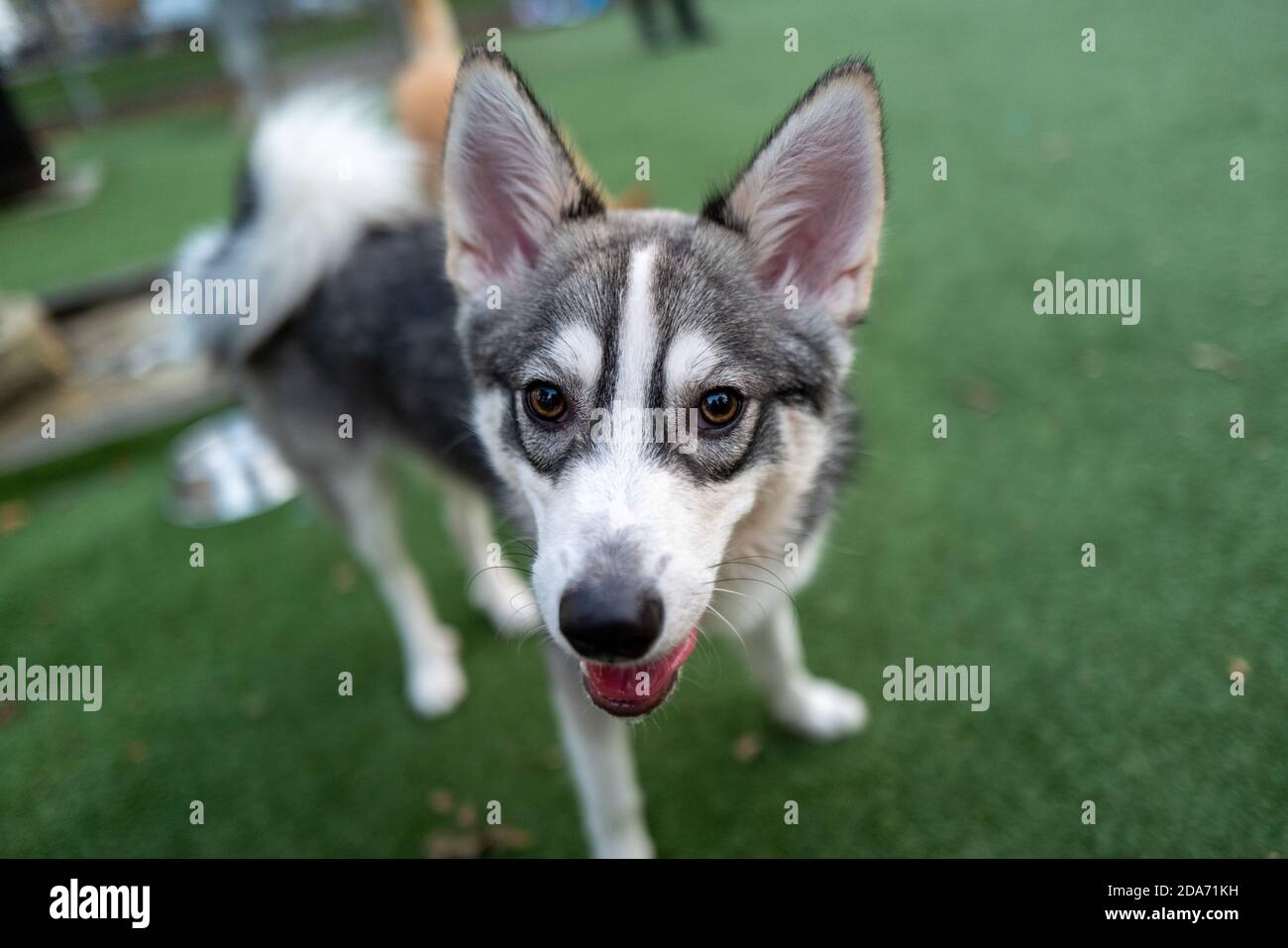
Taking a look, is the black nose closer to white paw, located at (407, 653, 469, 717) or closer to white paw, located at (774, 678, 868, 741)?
white paw, located at (774, 678, 868, 741)

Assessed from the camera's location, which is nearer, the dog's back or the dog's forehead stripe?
the dog's forehead stripe

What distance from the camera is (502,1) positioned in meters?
15.1

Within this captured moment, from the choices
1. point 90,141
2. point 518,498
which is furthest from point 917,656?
point 90,141

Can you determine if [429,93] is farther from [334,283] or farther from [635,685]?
[635,685]

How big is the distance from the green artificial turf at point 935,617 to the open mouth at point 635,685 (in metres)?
0.67

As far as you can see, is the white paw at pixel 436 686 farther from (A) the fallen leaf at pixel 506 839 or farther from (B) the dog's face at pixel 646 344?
(B) the dog's face at pixel 646 344

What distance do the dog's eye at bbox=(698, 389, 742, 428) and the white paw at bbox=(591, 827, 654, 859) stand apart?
53.1 inches

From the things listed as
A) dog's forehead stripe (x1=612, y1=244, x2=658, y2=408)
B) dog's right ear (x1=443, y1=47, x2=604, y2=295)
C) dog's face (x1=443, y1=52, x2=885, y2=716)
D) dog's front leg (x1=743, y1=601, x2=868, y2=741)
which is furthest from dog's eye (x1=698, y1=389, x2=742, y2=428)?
dog's front leg (x1=743, y1=601, x2=868, y2=741)

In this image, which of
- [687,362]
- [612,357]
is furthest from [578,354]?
[687,362]

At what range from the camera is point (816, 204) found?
1742mm

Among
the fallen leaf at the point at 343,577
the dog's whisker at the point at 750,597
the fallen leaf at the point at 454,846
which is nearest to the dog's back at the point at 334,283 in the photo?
the fallen leaf at the point at 343,577

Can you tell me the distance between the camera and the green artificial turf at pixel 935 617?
228cm

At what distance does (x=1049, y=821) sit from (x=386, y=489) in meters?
2.55

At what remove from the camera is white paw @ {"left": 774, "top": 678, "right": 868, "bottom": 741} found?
8.21 ft
